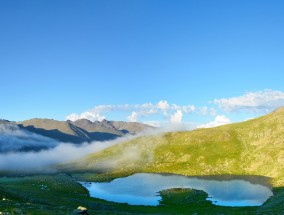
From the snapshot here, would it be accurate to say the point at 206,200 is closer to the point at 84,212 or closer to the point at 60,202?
the point at 60,202

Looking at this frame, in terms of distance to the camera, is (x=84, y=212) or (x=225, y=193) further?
(x=225, y=193)

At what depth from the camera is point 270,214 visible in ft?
Result: 281

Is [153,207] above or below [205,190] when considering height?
below

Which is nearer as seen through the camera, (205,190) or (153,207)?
(153,207)

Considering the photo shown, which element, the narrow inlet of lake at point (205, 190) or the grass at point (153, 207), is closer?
the grass at point (153, 207)

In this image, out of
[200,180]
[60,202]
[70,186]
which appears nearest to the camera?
[60,202]

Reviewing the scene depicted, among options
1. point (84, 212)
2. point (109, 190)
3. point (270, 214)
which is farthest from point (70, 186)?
point (84, 212)

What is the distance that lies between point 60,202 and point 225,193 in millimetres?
80502

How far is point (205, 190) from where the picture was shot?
162000mm

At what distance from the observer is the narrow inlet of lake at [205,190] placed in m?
136

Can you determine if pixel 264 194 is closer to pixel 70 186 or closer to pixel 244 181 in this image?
pixel 244 181

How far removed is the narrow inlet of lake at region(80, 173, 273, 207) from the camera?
448 feet

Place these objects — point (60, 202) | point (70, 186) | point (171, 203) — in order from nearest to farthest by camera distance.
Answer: point (60, 202) → point (171, 203) → point (70, 186)

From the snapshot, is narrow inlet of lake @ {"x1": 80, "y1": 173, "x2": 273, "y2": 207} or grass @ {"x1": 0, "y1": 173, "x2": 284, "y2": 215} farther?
narrow inlet of lake @ {"x1": 80, "y1": 173, "x2": 273, "y2": 207}
